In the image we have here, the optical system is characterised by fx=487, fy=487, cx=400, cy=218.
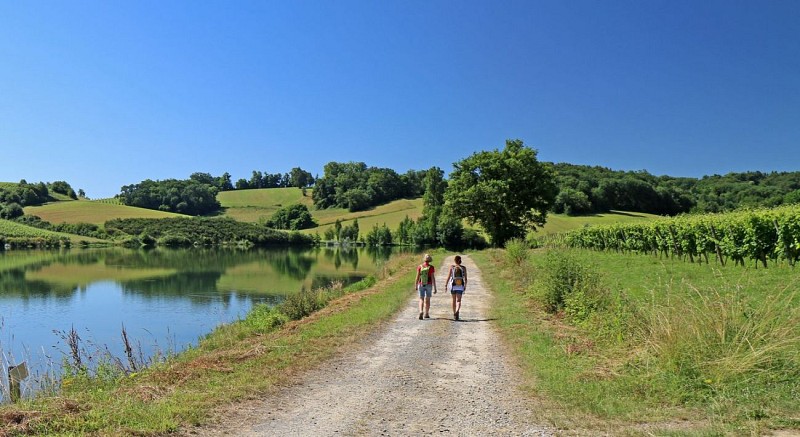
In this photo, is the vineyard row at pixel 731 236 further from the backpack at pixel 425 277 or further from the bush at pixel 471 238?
the bush at pixel 471 238

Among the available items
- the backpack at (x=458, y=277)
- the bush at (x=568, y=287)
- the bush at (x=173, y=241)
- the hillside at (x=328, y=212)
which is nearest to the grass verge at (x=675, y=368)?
the bush at (x=568, y=287)

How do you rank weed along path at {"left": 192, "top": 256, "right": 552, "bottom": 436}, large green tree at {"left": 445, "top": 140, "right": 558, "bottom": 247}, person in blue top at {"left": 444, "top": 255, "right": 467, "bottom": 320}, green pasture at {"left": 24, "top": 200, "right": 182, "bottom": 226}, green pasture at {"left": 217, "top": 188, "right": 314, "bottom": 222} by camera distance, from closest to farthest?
weed along path at {"left": 192, "top": 256, "right": 552, "bottom": 436} → person in blue top at {"left": 444, "top": 255, "right": 467, "bottom": 320} → large green tree at {"left": 445, "top": 140, "right": 558, "bottom": 247} → green pasture at {"left": 24, "top": 200, "right": 182, "bottom": 226} → green pasture at {"left": 217, "top": 188, "right": 314, "bottom": 222}

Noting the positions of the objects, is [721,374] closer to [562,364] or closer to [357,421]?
[562,364]

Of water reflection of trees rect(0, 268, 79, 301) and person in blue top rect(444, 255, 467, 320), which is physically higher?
person in blue top rect(444, 255, 467, 320)

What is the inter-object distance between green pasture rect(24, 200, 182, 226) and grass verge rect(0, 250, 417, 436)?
126 meters

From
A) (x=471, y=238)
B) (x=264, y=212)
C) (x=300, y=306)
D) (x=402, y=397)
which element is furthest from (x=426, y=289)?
(x=264, y=212)

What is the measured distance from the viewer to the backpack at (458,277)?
1457 cm

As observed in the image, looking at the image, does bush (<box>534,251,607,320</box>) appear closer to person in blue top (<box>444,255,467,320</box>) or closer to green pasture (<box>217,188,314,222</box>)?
person in blue top (<box>444,255,467,320</box>)

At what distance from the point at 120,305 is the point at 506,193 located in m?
37.8

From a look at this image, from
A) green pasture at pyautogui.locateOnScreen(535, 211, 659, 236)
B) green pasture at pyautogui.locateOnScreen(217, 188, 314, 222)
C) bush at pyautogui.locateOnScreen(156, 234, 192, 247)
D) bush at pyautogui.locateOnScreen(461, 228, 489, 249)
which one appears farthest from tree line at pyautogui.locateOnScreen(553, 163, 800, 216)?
bush at pyautogui.locateOnScreen(156, 234, 192, 247)

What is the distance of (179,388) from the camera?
7.49m

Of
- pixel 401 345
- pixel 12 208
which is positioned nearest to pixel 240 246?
pixel 12 208

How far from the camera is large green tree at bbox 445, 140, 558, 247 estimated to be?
5359 cm

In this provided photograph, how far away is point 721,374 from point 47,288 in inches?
1678
